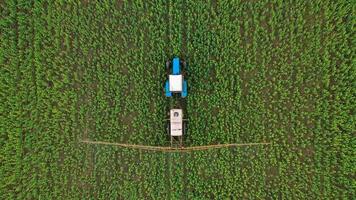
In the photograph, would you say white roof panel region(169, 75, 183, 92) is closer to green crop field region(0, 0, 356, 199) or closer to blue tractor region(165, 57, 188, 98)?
blue tractor region(165, 57, 188, 98)

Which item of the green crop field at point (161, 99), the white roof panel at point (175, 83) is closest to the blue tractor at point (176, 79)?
the white roof panel at point (175, 83)

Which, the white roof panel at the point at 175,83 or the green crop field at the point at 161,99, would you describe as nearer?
the white roof panel at the point at 175,83

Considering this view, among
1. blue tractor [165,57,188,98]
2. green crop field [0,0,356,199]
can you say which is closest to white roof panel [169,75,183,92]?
blue tractor [165,57,188,98]

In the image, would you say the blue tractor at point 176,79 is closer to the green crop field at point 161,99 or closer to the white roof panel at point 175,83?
the white roof panel at point 175,83

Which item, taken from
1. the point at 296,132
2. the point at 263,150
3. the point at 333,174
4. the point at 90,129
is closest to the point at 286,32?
the point at 296,132

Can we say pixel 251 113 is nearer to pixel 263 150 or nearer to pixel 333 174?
pixel 263 150
